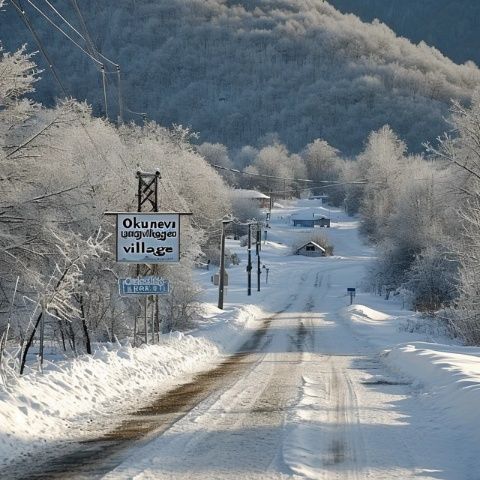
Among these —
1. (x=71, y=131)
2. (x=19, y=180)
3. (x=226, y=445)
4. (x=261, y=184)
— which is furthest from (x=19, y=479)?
(x=261, y=184)

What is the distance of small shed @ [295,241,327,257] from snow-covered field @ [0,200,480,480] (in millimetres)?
79089

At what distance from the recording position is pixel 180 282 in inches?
1417

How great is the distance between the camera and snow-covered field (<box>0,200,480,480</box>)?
853 centimetres

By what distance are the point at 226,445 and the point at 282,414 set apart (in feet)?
7.70

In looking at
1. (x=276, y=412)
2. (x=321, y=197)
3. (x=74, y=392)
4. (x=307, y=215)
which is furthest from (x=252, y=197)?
(x=276, y=412)

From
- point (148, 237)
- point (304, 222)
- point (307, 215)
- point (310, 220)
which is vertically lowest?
point (304, 222)

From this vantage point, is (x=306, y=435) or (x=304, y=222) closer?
(x=306, y=435)

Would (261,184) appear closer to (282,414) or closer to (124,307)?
(124,307)

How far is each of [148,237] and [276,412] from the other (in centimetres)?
1106

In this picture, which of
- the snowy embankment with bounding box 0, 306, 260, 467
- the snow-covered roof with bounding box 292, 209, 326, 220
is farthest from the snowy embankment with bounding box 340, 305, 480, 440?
the snow-covered roof with bounding box 292, 209, 326, 220

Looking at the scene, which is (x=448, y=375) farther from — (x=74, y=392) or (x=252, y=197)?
(x=252, y=197)

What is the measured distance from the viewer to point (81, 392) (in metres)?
12.5

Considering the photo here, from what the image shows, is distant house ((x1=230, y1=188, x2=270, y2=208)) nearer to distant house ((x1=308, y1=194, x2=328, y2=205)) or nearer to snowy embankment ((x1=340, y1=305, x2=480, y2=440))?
distant house ((x1=308, y1=194, x2=328, y2=205))

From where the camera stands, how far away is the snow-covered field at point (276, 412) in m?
8.53
